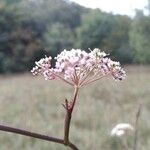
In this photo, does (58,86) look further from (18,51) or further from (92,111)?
(92,111)

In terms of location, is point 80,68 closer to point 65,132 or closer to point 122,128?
point 65,132

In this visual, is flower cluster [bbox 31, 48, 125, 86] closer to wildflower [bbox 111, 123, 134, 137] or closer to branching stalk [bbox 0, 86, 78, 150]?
branching stalk [bbox 0, 86, 78, 150]

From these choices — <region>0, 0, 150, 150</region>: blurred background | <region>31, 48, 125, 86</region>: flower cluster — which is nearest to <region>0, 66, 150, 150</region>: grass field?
<region>0, 0, 150, 150</region>: blurred background

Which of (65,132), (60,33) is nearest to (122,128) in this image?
(65,132)

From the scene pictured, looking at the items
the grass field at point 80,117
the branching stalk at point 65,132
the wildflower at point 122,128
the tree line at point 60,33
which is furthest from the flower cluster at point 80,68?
the tree line at point 60,33

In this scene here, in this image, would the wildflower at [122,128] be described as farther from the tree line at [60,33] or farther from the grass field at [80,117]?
the tree line at [60,33]

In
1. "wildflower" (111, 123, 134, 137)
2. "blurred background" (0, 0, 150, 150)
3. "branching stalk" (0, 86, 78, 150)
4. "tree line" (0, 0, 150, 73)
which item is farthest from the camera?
"tree line" (0, 0, 150, 73)

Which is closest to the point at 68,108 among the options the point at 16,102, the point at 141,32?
the point at 16,102

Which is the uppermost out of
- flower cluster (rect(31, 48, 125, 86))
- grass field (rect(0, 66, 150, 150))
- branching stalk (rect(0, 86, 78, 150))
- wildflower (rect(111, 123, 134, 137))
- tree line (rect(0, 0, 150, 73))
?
flower cluster (rect(31, 48, 125, 86))

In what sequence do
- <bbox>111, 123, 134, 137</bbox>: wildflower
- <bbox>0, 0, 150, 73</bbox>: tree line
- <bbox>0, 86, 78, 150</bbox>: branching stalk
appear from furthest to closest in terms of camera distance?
<bbox>0, 0, 150, 73</bbox>: tree line
<bbox>111, 123, 134, 137</bbox>: wildflower
<bbox>0, 86, 78, 150</bbox>: branching stalk
